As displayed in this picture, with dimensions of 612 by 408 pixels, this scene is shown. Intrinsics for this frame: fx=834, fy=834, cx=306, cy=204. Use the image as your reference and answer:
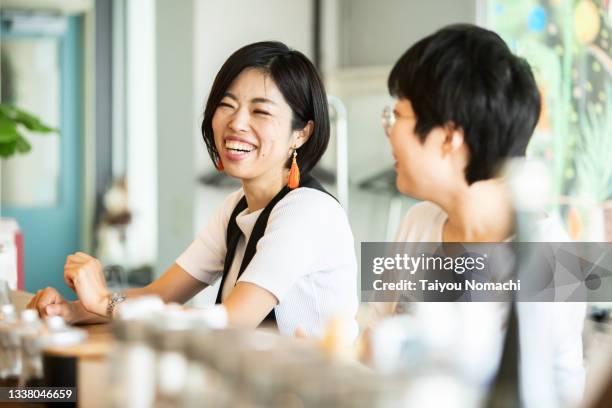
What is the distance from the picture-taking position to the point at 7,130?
100 inches

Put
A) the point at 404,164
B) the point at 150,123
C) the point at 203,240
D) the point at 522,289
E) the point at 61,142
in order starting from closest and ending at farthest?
the point at 522,289 → the point at 404,164 → the point at 203,240 → the point at 150,123 → the point at 61,142

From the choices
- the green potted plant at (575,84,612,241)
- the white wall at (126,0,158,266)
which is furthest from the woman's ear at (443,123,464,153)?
the white wall at (126,0,158,266)

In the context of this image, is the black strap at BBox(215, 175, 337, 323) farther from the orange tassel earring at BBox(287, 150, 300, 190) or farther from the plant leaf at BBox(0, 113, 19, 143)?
the plant leaf at BBox(0, 113, 19, 143)

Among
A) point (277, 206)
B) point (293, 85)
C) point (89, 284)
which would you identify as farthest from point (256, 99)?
point (89, 284)

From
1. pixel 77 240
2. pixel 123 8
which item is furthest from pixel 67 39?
pixel 77 240

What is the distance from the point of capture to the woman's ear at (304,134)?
1.62m

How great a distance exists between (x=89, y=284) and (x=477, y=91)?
0.81m

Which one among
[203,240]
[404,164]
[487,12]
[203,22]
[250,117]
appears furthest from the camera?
[203,22]

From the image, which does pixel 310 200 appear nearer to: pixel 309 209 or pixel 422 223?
pixel 309 209

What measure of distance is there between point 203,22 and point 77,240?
72.0 inches

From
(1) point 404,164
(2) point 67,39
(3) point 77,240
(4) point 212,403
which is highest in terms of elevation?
(2) point 67,39

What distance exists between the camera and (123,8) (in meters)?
5.03

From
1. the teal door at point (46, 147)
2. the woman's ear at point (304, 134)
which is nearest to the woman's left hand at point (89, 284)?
the woman's ear at point (304, 134)

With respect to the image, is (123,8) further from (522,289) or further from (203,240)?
(522,289)
